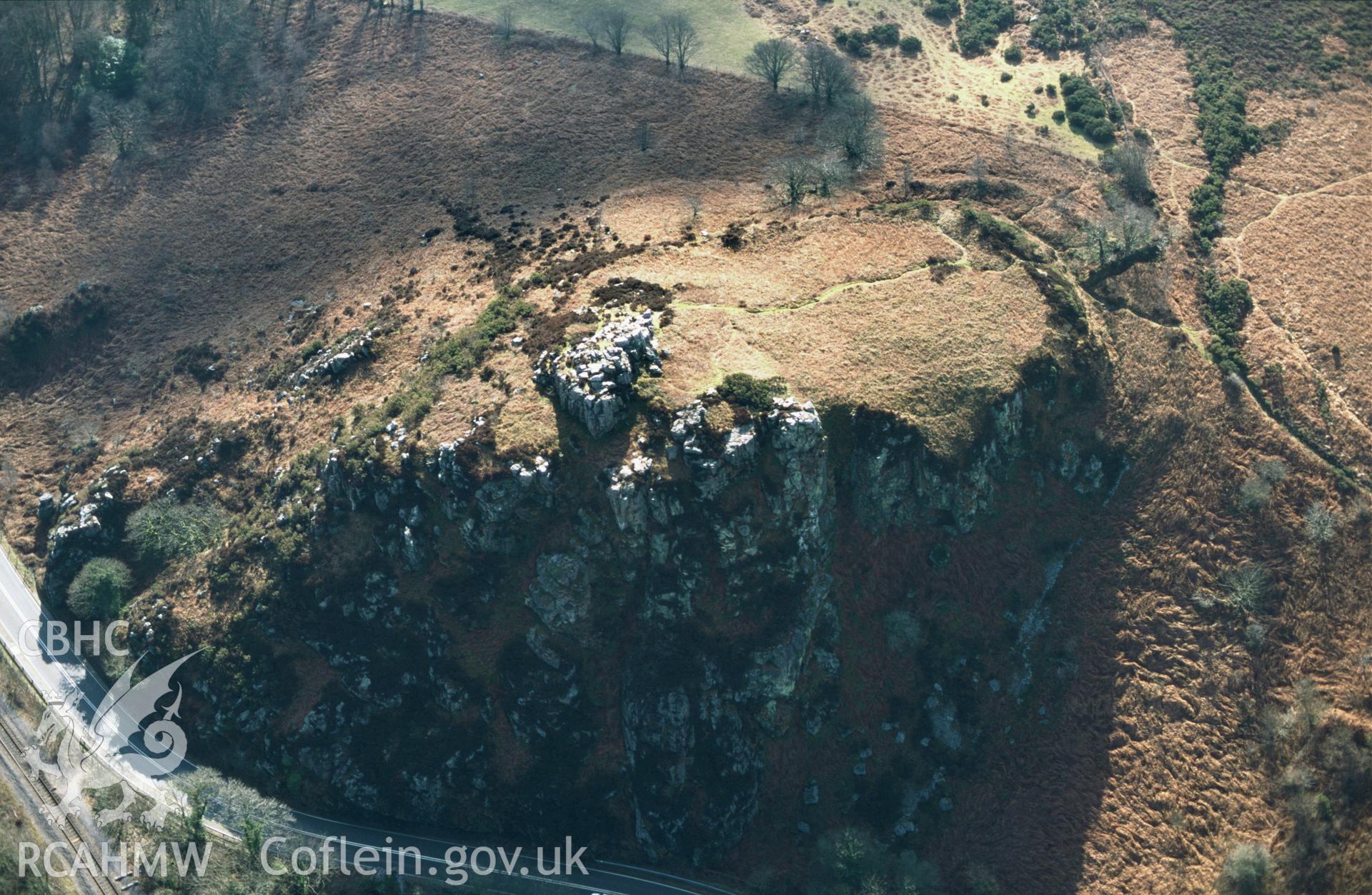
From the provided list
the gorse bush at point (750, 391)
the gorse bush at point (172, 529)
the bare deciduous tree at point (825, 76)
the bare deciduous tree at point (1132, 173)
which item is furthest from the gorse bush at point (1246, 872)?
the gorse bush at point (172, 529)

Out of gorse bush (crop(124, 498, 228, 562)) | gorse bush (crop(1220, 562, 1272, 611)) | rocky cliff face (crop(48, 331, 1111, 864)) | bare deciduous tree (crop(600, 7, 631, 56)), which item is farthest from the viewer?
bare deciduous tree (crop(600, 7, 631, 56))

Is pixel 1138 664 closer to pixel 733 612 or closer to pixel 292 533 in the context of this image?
pixel 733 612

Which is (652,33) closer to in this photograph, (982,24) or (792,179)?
(792,179)

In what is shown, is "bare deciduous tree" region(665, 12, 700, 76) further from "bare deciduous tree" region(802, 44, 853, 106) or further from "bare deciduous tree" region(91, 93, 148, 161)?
"bare deciduous tree" region(91, 93, 148, 161)

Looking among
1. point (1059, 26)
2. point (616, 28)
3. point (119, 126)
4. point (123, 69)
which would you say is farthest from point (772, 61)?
point (123, 69)

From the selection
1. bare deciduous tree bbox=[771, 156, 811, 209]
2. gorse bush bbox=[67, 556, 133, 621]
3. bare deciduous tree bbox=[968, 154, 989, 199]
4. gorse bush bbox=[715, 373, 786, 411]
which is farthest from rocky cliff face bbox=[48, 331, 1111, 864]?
bare deciduous tree bbox=[771, 156, 811, 209]

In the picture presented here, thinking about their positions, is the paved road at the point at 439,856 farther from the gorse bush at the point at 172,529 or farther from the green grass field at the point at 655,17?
the green grass field at the point at 655,17
